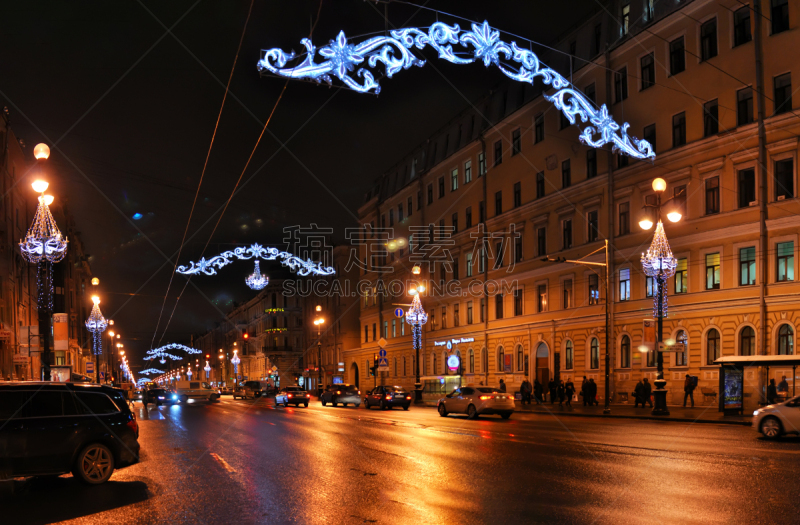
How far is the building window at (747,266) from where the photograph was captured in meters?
32.9

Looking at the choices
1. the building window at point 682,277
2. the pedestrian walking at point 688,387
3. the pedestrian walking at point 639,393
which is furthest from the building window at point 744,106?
the pedestrian walking at point 639,393

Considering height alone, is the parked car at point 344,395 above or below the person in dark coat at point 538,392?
below

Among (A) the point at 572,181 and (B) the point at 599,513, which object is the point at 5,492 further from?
(A) the point at 572,181

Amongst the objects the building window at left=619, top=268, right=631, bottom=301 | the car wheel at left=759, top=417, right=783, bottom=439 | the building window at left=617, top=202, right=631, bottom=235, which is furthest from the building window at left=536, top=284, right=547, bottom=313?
the car wheel at left=759, top=417, right=783, bottom=439

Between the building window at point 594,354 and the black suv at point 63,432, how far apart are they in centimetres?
3302

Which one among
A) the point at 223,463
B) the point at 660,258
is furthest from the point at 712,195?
the point at 223,463

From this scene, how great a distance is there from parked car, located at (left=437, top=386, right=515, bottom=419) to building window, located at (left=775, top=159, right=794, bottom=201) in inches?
574

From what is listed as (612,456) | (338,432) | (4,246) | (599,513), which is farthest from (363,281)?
(599,513)

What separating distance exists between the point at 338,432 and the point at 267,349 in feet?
312

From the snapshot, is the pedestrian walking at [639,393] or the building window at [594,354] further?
the building window at [594,354]

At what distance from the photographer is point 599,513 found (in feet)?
27.3

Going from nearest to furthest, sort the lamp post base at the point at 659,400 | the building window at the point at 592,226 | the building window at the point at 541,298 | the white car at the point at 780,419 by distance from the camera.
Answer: the white car at the point at 780,419, the lamp post base at the point at 659,400, the building window at the point at 592,226, the building window at the point at 541,298

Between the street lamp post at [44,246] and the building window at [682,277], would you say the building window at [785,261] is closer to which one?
the building window at [682,277]

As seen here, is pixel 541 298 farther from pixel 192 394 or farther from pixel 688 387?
pixel 192 394
